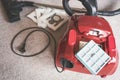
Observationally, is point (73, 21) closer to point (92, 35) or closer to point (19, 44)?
point (92, 35)

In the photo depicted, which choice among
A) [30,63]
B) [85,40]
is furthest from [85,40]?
[30,63]

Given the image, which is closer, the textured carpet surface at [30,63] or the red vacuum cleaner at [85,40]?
the red vacuum cleaner at [85,40]

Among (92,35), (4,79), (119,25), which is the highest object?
(92,35)

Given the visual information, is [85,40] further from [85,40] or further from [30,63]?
[30,63]

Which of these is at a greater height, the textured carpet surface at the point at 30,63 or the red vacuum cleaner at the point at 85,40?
the red vacuum cleaner at the point at 85,40

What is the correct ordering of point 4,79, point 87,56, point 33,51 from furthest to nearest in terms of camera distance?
1. point 33,51
2. point 4,79
3. point 87,56

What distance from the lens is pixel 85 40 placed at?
968 millimetres

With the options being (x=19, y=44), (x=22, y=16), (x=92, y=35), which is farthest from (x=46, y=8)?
(x=92, y=35)

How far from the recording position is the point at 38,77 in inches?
40.3

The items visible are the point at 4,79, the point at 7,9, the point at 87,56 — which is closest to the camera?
the point at 87,56

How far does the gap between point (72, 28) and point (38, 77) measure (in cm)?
31

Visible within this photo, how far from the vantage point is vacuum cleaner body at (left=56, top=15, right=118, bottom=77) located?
0.92m

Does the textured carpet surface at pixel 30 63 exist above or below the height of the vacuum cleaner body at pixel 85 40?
below

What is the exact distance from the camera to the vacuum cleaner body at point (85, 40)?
917 millimetres
